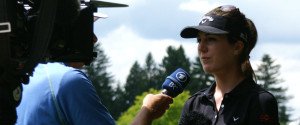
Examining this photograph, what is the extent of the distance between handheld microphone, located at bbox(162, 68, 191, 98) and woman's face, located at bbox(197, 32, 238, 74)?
165 millimetres

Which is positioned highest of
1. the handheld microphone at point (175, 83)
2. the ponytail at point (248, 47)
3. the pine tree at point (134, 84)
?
the ponytail at point (248, 47)

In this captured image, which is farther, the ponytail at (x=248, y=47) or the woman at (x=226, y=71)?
the ponytail at (x=248, y=47)

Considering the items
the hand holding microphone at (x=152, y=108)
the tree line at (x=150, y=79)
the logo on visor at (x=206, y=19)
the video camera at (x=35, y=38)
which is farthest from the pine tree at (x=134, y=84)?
the video camera at (x=35, y=38)

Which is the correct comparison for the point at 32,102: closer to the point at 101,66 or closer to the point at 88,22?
the point at 88,22

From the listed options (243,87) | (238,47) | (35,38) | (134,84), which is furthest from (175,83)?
(134,84)

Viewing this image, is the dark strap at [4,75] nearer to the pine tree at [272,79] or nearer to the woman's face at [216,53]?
the woman's face at [216,53]

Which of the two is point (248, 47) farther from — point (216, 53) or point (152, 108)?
point (152, 108)

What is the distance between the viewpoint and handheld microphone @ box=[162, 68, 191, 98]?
486 cm

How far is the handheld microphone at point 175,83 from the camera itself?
191 inches

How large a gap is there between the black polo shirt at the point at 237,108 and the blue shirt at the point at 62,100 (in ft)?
4.19

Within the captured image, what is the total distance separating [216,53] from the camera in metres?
5.11

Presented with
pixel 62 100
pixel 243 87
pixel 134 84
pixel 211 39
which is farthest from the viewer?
pixel 134 84

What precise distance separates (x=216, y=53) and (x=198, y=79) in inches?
3947

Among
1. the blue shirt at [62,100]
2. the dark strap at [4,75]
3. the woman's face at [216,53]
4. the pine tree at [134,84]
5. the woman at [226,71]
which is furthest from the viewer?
the pine tree at [134,84]
